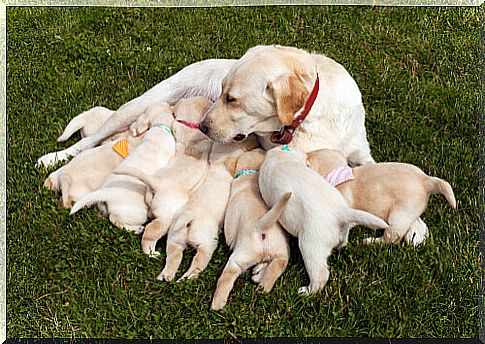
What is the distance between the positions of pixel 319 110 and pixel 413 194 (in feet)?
3.01

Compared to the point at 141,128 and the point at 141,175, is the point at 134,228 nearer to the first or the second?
the point at 141,175

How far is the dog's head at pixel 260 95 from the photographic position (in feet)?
13.9

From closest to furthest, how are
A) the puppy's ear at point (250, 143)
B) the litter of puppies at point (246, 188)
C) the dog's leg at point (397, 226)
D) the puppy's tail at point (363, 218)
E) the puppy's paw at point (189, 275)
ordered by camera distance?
the puppy's tail at point (363, 218) → the litter of puppies at point (246, 188) → the puppy's paw at point (189, 275) → the dog's leg at point (397, 226) → the puppy's ear at point (250, 143)

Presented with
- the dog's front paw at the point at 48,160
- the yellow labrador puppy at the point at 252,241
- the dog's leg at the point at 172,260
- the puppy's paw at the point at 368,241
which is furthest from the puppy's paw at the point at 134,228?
the puppy's paw at the point at 368,241

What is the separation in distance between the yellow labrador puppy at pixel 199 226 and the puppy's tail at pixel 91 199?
18.8 inches

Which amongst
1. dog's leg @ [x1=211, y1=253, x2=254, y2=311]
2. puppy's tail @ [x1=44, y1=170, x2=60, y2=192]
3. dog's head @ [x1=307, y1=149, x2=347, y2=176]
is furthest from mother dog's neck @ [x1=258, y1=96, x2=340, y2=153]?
puppy's tail @ [x1=44, y1=170, x2=60, y2=192]

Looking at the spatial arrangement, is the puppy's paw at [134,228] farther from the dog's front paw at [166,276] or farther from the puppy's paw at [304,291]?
the puppy's paw at [304,291]

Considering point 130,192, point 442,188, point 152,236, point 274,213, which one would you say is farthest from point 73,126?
point 442,188

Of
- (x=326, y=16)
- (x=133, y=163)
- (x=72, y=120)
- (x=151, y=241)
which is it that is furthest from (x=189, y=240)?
(x=326, y=16)

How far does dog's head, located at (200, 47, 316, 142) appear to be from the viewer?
13.9ft

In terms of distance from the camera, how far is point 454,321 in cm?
370

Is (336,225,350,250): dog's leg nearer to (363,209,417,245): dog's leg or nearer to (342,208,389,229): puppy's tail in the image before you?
(342,208,389,229): puppy's tail

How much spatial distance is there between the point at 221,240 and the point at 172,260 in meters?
0.37

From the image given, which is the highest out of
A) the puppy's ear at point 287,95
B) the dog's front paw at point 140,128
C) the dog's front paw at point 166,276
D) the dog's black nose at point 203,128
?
the puppy's ear at point 287,95
